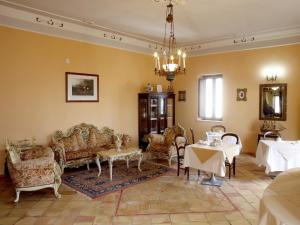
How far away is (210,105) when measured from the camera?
27.2 ft

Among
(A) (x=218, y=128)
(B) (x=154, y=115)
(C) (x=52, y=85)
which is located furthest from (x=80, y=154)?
(A) (x=218, y=128)

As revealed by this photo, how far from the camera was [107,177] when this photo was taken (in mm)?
5293

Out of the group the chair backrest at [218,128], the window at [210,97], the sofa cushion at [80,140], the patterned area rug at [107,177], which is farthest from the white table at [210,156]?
the window at [210,97]

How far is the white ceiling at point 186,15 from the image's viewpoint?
191 inches

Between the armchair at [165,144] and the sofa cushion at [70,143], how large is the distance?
74.7 inches

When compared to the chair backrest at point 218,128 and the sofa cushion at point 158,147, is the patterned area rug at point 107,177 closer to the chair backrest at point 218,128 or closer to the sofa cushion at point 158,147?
the sofa cushion at point 158,147

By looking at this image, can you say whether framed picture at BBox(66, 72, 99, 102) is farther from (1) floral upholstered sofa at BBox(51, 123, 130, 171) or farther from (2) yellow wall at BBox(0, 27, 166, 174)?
(1) floral upholstered sofa at BBox(51, 123, 130, 171)

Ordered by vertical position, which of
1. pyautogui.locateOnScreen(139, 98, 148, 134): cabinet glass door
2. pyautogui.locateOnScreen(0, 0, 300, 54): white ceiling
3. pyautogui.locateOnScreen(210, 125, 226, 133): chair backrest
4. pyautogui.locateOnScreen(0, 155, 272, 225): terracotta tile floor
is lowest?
pyautogui.locateOnScreen(0, 155, 272, 225): terracotta tile floor

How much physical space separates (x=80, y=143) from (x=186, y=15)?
388 cm

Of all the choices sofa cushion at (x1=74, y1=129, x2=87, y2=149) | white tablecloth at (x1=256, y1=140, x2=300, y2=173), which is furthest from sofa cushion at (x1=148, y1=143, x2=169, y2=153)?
→ white tablecloth at (x1=256, y1=140, x2=300, y2=173)

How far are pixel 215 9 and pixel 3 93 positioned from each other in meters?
4.69

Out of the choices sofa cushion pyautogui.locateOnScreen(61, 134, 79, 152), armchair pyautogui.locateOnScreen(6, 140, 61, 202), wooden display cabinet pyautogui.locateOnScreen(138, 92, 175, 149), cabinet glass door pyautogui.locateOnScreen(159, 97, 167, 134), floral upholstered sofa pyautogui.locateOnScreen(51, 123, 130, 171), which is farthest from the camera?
cabinet glass door pyautogui.locateOnScreen(159, 97, 167, 134)

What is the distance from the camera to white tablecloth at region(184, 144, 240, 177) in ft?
14.6

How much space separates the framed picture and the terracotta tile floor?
2420 millimetres
